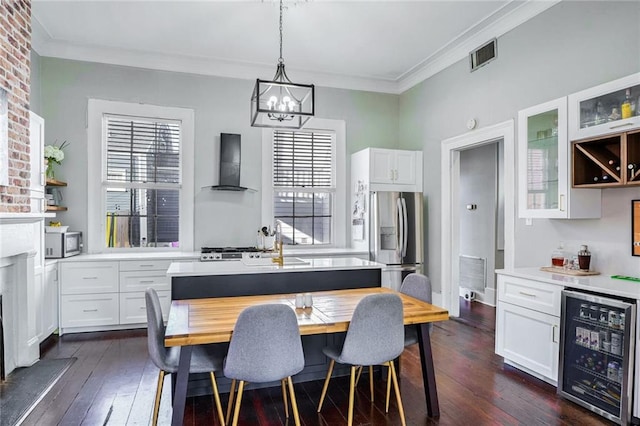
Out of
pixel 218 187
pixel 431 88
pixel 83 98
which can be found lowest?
pixel 218 187

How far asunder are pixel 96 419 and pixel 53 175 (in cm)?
322

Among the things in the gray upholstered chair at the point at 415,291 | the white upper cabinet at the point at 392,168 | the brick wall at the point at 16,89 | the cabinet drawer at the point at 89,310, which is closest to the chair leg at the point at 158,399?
the gray upholstered chair at the point at 415,291

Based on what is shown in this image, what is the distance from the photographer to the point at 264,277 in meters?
3.15

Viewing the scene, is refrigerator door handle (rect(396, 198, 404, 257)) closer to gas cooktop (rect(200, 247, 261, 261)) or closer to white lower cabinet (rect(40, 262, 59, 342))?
gas cooktop (rect(200, 247, 261, 261))

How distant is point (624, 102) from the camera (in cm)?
266

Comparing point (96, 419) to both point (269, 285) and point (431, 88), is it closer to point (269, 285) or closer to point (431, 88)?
point (269, 285)

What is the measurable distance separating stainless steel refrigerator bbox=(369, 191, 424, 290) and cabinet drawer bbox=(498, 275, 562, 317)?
177cm

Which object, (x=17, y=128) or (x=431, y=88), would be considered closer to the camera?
(x=17, y=128)

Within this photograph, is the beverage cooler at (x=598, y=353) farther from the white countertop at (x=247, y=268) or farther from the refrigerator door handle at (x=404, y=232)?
the refrigerator door handle at (x=404, y=232)

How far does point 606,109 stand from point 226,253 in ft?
12.9

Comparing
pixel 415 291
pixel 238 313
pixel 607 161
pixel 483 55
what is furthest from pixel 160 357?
pixel 483 55

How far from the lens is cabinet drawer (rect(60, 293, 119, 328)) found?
13.8ft

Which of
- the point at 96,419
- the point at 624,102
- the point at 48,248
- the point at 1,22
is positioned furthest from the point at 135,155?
the point at 624,102

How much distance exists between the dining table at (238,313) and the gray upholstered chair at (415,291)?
72 mm
